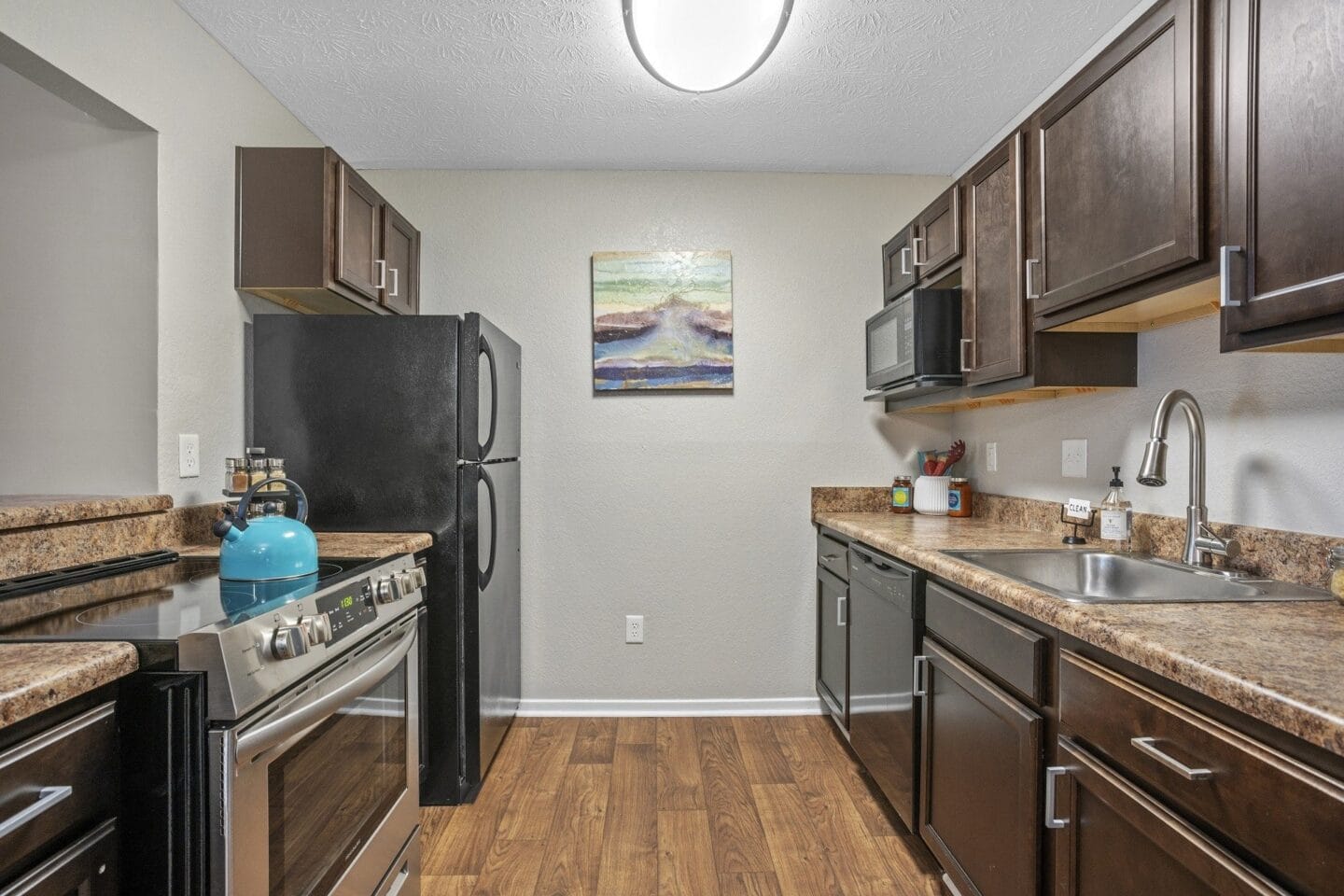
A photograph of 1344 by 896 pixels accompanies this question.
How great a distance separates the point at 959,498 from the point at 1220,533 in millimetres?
1226

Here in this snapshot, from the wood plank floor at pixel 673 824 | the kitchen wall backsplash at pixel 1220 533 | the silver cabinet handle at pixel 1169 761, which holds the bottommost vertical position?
the wood plank floor at pixel 673 824

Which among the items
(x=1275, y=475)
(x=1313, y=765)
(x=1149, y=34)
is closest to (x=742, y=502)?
(x=1275, y=475)

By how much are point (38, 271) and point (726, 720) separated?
2797mm

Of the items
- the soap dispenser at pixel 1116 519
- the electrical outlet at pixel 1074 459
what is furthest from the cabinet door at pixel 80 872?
the electrical outlet at pixel 1074 459

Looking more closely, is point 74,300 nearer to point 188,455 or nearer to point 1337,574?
point 188,455

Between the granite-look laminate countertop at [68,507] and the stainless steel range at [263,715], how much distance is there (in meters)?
0.13

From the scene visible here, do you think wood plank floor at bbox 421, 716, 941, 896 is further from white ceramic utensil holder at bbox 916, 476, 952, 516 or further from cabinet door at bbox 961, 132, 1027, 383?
cabinet door at bbox 961, 132, 1027, 383

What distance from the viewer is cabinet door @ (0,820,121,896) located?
787mm

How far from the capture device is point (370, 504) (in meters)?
2.25

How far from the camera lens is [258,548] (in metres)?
1.46

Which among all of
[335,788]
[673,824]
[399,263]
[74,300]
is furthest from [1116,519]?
[74,300]

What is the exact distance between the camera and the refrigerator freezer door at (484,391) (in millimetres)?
2277

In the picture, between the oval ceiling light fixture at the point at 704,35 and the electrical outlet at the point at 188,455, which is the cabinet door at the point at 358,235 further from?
the oval ceiling light fixture at the point at 704,35

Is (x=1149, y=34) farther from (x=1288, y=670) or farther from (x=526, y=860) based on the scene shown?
(x=526, y=860)
